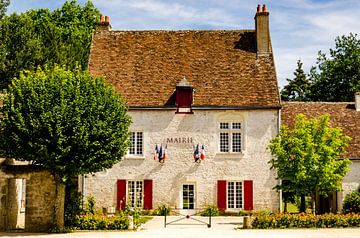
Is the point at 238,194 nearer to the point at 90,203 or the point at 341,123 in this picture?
the point at 341,123

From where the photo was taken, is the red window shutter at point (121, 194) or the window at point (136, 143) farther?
the window at point (136, 143)

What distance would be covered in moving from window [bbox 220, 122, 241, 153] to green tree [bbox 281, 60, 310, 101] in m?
27.2

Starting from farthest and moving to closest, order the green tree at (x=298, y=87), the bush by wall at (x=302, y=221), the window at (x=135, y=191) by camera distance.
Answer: the green tree at (x=298, y=87), the window at (x=135, y=191), the bush by wall at (x=302, y=221)

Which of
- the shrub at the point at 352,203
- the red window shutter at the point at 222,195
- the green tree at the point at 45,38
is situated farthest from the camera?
the green tree at the point at 45,38

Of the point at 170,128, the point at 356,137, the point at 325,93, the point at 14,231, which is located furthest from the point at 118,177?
the point at 325,93

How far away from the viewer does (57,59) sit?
39719 mm

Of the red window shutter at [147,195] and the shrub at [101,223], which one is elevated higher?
the red window shutter at [147,195]

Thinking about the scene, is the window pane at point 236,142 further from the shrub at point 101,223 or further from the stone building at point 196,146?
the shrub at point 101,223

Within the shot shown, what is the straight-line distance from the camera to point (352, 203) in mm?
27859

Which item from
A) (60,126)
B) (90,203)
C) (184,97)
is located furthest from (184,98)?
(60,126)

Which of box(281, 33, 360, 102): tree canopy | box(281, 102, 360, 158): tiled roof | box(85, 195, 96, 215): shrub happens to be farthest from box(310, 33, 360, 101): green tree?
box(85, 195, 96, 215): shrub

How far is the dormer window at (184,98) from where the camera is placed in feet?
98.1

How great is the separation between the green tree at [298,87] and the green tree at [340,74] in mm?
3719

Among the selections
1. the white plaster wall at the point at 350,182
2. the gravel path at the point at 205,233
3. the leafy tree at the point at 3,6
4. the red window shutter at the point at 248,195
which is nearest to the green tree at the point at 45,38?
the leafy tree at the point at 3,6
